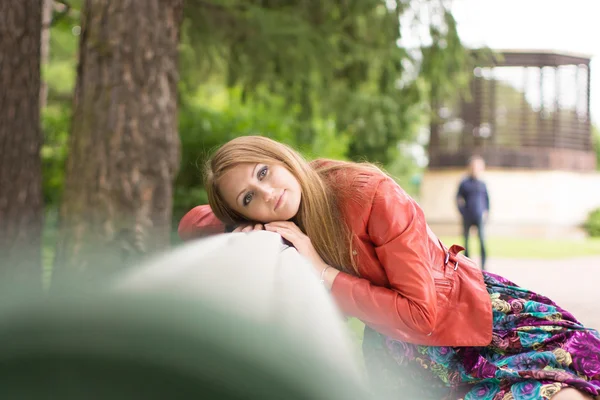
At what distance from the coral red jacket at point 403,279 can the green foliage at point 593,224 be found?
81.7 ft

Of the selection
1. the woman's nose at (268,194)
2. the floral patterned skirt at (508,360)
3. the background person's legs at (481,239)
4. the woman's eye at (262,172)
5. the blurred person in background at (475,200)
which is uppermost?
the woman's eye at (262,172)

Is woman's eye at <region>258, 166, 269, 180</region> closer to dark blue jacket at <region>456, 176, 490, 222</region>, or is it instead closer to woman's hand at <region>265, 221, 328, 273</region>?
woman's hand at <region>265, 221, 328, 273</region>

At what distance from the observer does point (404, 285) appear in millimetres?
1930

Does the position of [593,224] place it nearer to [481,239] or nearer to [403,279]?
[481,239]

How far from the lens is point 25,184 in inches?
194

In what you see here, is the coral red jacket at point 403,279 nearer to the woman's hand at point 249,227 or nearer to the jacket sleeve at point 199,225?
the jacket sleeve at point 199,225

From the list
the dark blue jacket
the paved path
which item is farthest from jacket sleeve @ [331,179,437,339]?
the dark blue jacket

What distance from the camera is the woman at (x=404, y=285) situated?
196 centimetres

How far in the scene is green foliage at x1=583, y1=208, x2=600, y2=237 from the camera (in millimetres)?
25062

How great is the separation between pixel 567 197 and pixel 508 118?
12.4 feet

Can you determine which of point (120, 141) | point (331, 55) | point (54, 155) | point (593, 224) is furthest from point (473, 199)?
point (593, 224)

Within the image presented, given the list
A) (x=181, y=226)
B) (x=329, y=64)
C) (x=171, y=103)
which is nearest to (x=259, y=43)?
(x=329, y=64)

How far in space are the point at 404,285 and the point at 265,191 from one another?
1.56 ft

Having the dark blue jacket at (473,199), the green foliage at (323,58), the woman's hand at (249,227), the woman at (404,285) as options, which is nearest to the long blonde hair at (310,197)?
the woman at (404,285)
